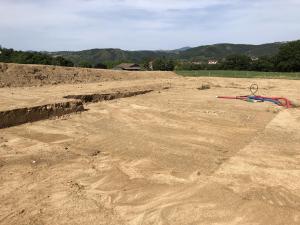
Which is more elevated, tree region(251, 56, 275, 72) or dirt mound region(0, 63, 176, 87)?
dirt mound region(0, 63, 176, 87)

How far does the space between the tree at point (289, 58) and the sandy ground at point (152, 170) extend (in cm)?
4828

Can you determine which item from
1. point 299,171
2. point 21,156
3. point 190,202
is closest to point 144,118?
point 21,156

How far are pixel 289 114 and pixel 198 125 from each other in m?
3.56

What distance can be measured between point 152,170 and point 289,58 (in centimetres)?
5569

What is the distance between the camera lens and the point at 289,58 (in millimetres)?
57438

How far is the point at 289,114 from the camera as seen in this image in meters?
12.0

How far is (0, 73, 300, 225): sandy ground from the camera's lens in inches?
189

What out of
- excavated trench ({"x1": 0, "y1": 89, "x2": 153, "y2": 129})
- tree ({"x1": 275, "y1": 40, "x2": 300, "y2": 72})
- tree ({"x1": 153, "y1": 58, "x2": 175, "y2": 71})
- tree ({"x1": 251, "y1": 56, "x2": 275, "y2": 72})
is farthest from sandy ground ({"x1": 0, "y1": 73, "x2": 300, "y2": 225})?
tree ({"x1": 153, "y1": 58, "x2": 175, "y2": 71})

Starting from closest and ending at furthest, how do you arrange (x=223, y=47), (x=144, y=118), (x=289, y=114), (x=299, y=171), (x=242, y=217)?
(x=242, y=217) < (x=299, y=171) < (x=144, y=118) < (x=289, y=114) < (x=223, y=47)

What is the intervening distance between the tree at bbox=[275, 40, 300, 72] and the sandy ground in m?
48.3

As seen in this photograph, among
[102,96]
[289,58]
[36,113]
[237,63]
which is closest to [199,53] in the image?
[237,63]

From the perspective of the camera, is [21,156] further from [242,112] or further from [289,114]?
[289,114]

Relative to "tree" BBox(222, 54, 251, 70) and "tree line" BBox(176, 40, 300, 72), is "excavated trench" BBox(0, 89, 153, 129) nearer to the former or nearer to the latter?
"tree line" BBox(176, 40, 300, 72)

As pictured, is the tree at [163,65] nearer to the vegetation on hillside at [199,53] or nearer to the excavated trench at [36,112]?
the excavated trench at [36,112]
